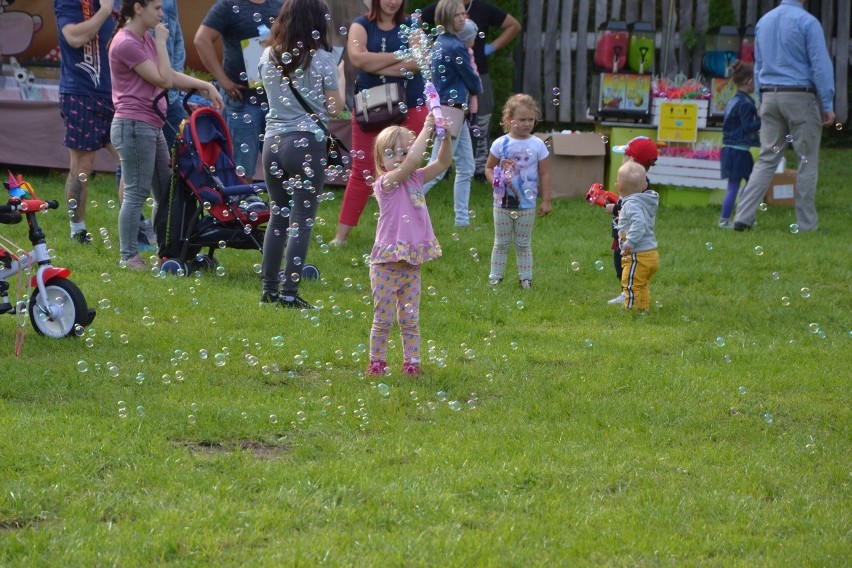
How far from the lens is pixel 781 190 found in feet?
37.7

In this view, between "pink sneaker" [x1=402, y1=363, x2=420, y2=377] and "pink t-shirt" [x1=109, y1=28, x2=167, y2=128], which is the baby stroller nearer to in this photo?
"pink t-shirt" [x1=109, y1=28, x2=167, y2=128]

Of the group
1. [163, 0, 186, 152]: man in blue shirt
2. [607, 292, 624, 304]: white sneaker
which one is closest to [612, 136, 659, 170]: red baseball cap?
[607, 292, 624, 304]: white sneaker

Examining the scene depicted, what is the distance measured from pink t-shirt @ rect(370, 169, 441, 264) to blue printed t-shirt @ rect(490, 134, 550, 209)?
2.13 meters

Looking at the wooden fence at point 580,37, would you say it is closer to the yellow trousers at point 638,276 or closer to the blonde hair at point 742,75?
the blonde hair at point 742,75

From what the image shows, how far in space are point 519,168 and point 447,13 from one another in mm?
1913

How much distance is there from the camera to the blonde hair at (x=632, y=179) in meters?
6.96

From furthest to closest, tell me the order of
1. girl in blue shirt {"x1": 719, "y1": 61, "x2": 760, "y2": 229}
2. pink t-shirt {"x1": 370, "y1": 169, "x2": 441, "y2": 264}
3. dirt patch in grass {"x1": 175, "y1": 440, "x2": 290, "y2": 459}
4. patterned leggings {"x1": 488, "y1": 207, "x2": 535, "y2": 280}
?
girl in blue shirt {"x1": 719, "y1": 61, "x2": 760, "y2": 229}, patterned leggings {"x1": 488, "y1": 207, "x2": 535, "y2": 280}, pink t-shirt {"x1": 370, "y1": 169, "x2": 441, "y2": 264}, dirt patch in grass {"x1": 175, "y1": 440, "x2": 290, "y2": 459}

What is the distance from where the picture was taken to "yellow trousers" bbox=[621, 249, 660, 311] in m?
6.85

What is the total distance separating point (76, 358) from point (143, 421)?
3.46 feet

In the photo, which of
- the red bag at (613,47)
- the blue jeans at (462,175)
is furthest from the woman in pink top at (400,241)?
the red bag at (613,47)

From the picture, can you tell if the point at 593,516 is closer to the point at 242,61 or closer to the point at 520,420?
the point at 520,420

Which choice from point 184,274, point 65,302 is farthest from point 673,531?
point 184,274

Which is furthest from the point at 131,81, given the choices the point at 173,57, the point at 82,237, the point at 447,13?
the point at 447,13

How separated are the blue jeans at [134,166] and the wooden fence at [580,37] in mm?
7719
